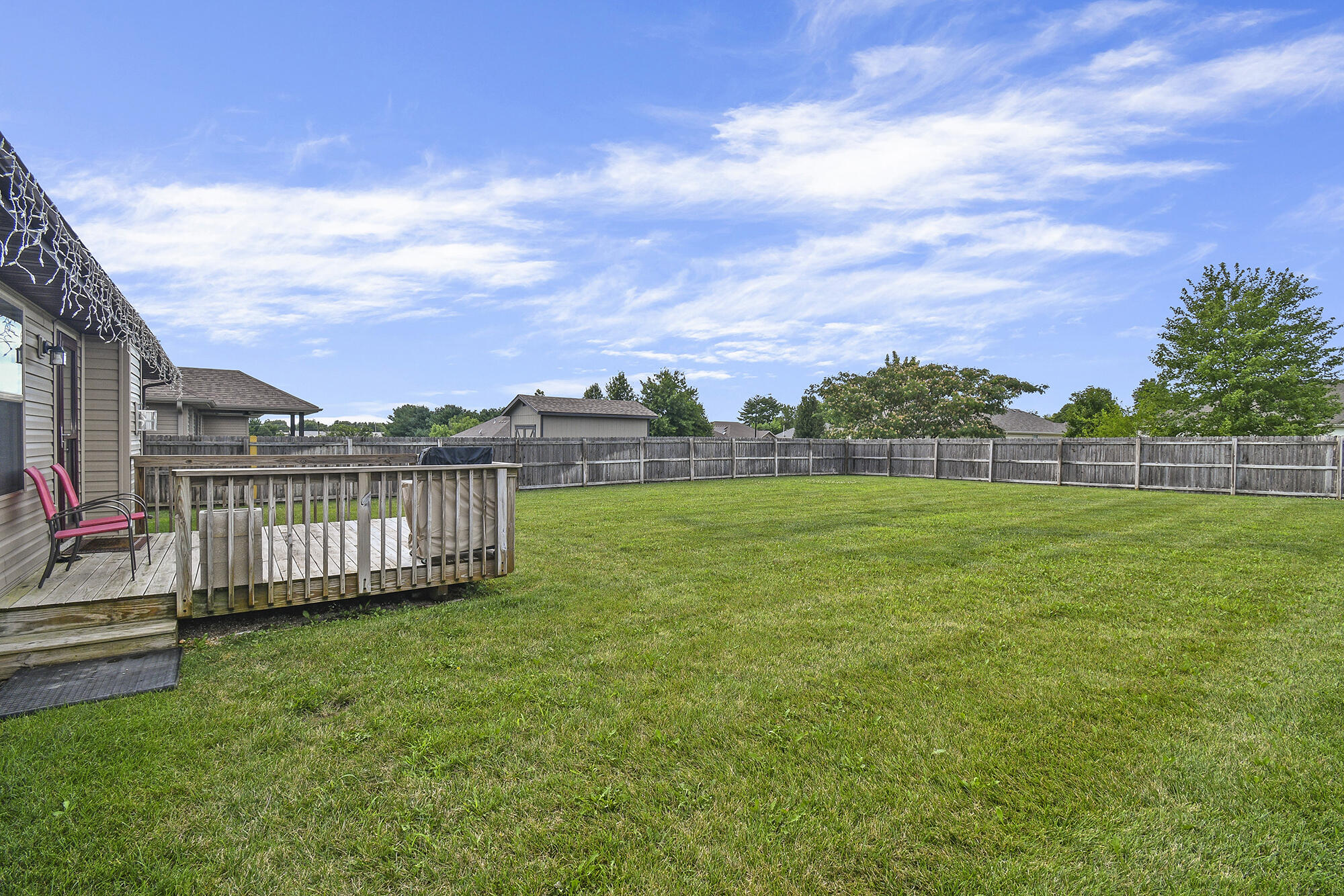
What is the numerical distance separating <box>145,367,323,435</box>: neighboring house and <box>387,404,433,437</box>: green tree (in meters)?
55.2

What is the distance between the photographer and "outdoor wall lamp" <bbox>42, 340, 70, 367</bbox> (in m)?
5.39

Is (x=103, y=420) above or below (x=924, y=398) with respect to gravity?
below

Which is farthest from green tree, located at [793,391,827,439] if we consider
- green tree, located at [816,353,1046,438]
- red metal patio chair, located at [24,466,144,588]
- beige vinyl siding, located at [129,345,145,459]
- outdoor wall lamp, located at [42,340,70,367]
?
red metal patio chair, located at [24,466,144,588]

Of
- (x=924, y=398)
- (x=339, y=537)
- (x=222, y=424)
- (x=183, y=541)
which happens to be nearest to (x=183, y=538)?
(x=183, y=541)

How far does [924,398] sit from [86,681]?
31513 mm

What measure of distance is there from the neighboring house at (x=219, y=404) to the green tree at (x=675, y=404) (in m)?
30.9

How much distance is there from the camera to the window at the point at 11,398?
4488 millimetres

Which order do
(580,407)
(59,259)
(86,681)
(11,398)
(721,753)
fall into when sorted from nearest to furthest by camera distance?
(721,753) → (86,681) → (59,259) → (11,398) → (580,407)

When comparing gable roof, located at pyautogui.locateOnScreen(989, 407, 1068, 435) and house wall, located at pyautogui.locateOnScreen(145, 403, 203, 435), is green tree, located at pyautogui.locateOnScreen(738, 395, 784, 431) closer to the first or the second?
gable roof, located at pyautogui.locateOnScreen(989, 407, 1068, 435)

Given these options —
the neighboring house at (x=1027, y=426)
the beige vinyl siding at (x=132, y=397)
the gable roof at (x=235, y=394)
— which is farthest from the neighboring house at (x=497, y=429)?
the neighboring house at (x=1027, y=426)

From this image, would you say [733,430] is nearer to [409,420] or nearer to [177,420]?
[409,420]

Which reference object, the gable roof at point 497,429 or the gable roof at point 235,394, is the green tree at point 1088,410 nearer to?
the gable roof at point 497,429

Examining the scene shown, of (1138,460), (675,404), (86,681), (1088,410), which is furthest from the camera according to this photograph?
(675,404)

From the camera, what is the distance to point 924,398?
3016 cm
